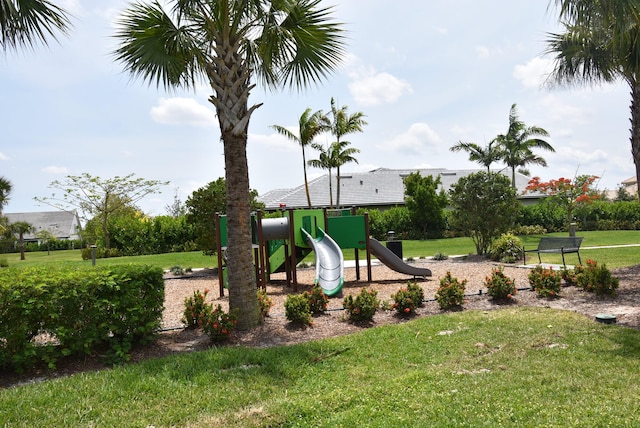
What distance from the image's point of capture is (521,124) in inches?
1460

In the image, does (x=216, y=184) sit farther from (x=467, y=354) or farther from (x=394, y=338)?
(x=467, y=354)

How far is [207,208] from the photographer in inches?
639

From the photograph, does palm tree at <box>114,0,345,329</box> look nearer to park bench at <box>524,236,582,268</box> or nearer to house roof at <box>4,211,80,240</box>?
park bench at <box>524,236,582,268</box>

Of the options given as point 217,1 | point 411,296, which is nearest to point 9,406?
point 217,1

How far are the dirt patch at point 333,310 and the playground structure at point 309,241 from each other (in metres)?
0.56

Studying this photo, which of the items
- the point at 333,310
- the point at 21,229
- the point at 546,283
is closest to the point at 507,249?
the point at 546,283

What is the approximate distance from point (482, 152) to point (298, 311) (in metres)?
32.8

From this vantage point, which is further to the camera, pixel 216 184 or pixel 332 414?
pixel 216 184

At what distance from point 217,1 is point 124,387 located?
4983mm

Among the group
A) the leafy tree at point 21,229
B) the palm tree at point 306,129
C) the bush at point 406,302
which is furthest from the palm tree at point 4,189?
the bush at point 406,302

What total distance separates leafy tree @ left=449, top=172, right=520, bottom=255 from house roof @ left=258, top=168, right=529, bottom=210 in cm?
1682

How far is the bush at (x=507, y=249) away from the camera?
15.9 m

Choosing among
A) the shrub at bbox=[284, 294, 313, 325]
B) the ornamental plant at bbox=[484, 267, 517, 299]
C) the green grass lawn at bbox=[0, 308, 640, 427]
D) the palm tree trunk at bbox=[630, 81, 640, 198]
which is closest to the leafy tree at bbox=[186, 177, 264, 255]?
the shrub at bbox=[284, 294, 313, 325]

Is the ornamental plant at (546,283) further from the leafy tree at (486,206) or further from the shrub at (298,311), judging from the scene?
the leafy tree at (486,206)
